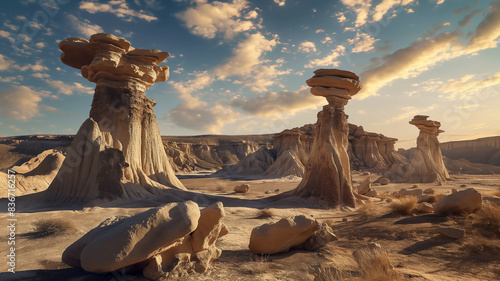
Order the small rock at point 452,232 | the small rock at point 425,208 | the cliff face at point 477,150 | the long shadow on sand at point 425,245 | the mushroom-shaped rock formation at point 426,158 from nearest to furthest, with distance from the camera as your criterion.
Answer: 1. the long shadow on sand at point 425,245
2. the small rock at point 452,232
3. the small rock at point 425,208
4. the mushroom-shaped rock formation at point 426,158
5. the cliff face at point 477,150

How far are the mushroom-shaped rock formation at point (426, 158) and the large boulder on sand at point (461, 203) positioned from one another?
19.8m

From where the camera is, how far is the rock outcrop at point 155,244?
292 centimetres

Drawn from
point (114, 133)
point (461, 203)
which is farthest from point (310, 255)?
point (114, 133)

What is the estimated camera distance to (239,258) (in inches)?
168

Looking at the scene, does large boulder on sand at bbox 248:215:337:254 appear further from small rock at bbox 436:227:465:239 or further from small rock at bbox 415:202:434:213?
small rock at bbox 415:202:434:213

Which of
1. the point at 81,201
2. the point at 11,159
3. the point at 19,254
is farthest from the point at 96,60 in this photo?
the point at 11,159

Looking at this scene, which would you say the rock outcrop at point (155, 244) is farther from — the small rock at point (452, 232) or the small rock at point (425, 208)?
the small rock at point (425, 208)

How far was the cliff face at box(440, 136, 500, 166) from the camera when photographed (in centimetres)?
4562

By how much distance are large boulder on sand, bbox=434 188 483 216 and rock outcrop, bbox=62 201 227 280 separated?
577 cm

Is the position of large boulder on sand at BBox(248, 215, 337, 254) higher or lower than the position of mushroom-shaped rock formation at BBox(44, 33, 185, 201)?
lower

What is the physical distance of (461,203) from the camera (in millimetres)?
5992

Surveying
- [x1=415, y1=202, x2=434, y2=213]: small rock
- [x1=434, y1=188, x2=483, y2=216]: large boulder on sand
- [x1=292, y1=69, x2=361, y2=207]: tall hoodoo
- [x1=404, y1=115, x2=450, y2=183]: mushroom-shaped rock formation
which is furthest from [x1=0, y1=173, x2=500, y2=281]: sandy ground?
[x1=404, y1=115, x2=450, y2=183]: mushroom-shaped rock formation

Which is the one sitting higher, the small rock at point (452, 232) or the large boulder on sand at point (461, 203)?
the large boulder on sand at point (461, 203)

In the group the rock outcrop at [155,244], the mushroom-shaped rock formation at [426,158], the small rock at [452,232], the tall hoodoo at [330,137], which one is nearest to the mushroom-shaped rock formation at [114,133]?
the rock outcrop at [155,244]
